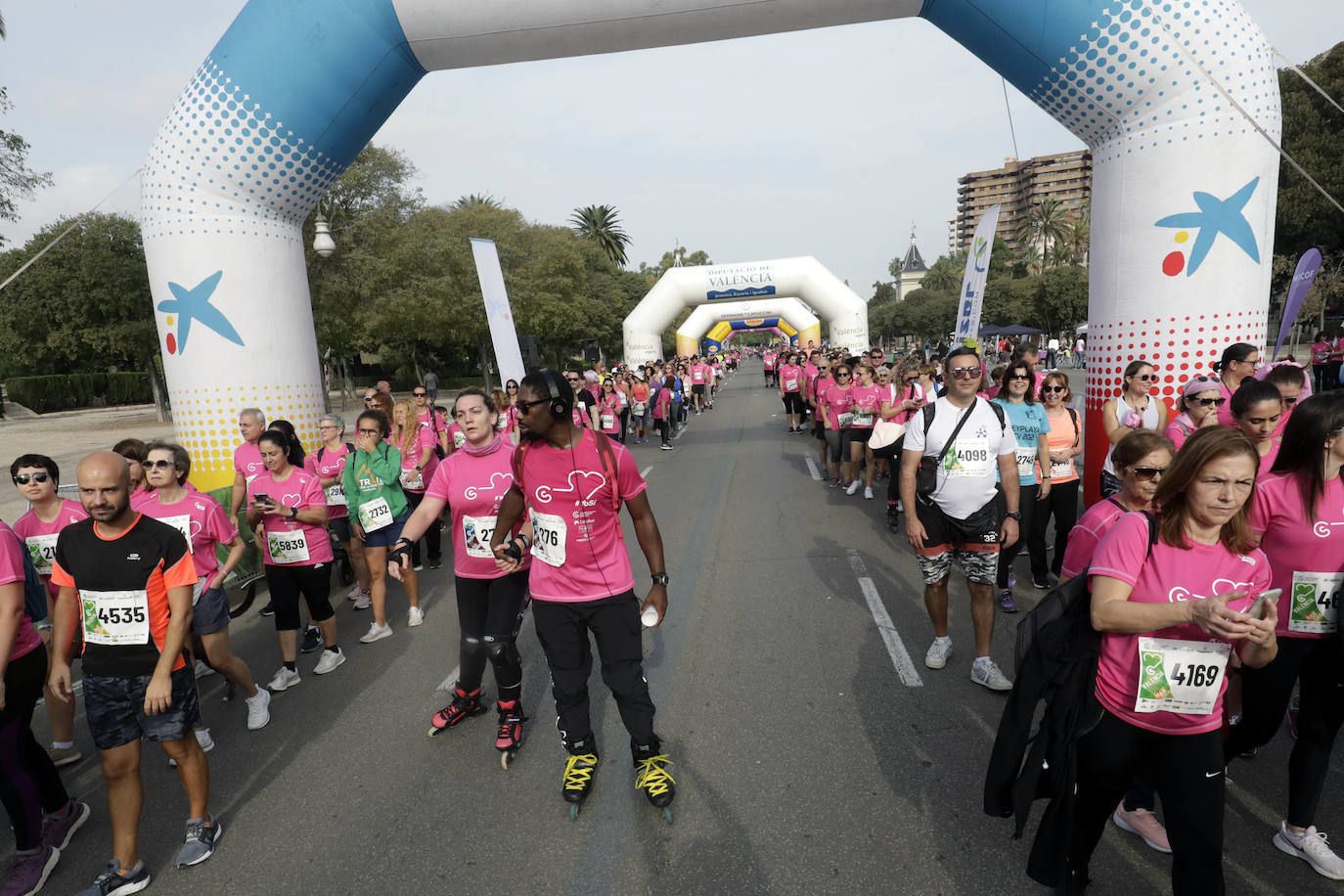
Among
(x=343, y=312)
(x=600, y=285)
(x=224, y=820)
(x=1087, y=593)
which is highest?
(x=600, y=285)

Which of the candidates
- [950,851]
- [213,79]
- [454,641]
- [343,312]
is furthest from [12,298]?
[950,851]

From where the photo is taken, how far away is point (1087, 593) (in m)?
2.29

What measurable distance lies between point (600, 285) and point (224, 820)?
49.0 metres

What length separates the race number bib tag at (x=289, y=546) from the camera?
4711 mm

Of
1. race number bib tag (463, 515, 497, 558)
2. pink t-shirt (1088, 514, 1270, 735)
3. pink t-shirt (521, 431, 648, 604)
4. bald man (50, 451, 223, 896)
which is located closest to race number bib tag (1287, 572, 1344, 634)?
pink t-shirt (1088, 514, 1270, 735)

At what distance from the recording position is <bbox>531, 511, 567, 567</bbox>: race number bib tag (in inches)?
128

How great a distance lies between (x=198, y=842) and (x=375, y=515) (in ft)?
9.09

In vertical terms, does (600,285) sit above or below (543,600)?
above

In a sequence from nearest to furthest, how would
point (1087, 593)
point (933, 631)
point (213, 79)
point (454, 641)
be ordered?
point (1087, 593) → point (933, 631) → point (454, 641) → point (213, 79)

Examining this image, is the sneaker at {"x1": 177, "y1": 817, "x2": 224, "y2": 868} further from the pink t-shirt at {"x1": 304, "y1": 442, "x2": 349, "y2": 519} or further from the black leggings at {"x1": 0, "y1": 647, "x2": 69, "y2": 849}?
the pink t-shirt at {"x1": 304, "y1": 442, "x2": 349, "y2": 519}

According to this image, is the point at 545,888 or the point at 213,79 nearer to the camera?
the point at 545,888

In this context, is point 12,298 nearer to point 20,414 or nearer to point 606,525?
point 20,414

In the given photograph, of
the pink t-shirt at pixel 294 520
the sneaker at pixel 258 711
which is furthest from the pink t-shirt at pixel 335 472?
the sneaker at pixel 258 711

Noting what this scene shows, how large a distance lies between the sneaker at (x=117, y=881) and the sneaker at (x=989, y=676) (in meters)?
4.13
